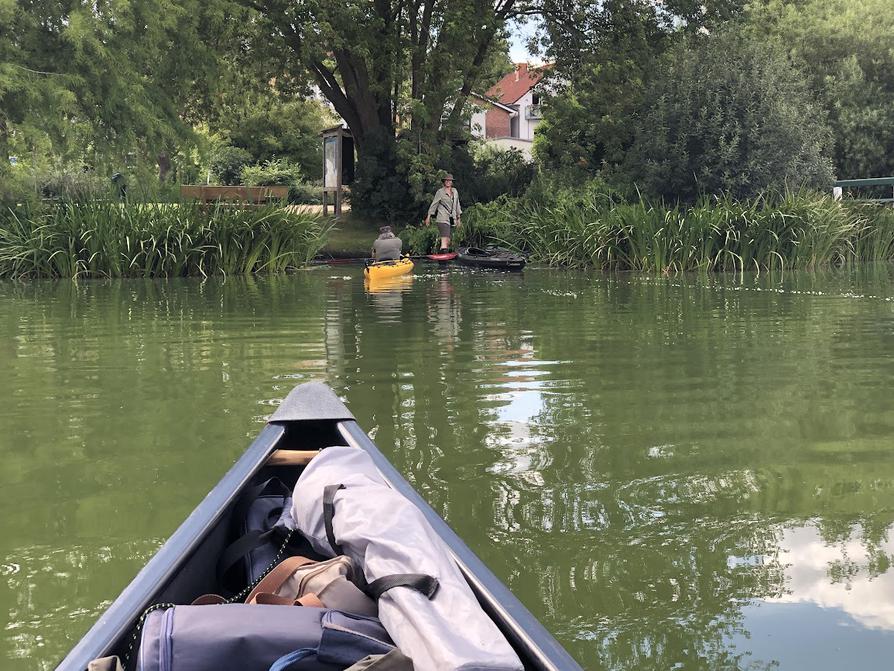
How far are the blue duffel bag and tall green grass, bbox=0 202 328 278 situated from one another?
47.5 ft

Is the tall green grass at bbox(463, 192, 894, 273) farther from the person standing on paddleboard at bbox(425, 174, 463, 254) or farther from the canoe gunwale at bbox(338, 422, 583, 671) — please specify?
the canoe gunwale at bbox(338, 422, 583, 671)

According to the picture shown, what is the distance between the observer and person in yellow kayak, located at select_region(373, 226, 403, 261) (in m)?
16.2

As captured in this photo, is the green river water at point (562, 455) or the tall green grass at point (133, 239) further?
the tall green grass at point (133, 239)

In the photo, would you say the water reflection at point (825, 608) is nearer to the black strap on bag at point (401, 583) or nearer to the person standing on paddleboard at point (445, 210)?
the black strap on bag at point (401, 583)

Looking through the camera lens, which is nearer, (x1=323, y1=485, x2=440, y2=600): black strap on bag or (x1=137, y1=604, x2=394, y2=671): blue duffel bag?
(x1=137, y1=604, x2=394, y2=671): blue duffel bag

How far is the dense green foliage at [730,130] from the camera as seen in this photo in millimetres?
20047

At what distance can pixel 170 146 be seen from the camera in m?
22.1

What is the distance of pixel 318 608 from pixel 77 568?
5.27ft

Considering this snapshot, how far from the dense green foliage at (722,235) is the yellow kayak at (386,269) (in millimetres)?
3487

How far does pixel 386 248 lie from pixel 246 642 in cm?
1453

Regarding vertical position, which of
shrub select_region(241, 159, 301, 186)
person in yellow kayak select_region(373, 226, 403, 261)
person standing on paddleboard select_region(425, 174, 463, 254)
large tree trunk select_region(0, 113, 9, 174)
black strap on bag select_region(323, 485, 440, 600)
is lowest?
black strap on bag select_region(323, 485, 440, 600)

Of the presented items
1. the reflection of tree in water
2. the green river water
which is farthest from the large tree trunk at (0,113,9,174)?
the reflection of tree in water

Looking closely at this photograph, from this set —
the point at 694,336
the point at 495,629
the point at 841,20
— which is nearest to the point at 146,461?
the point at 495,629

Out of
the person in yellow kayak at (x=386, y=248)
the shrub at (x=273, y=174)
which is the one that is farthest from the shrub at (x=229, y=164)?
the person in yellow kayak at (x=386, y=248)
